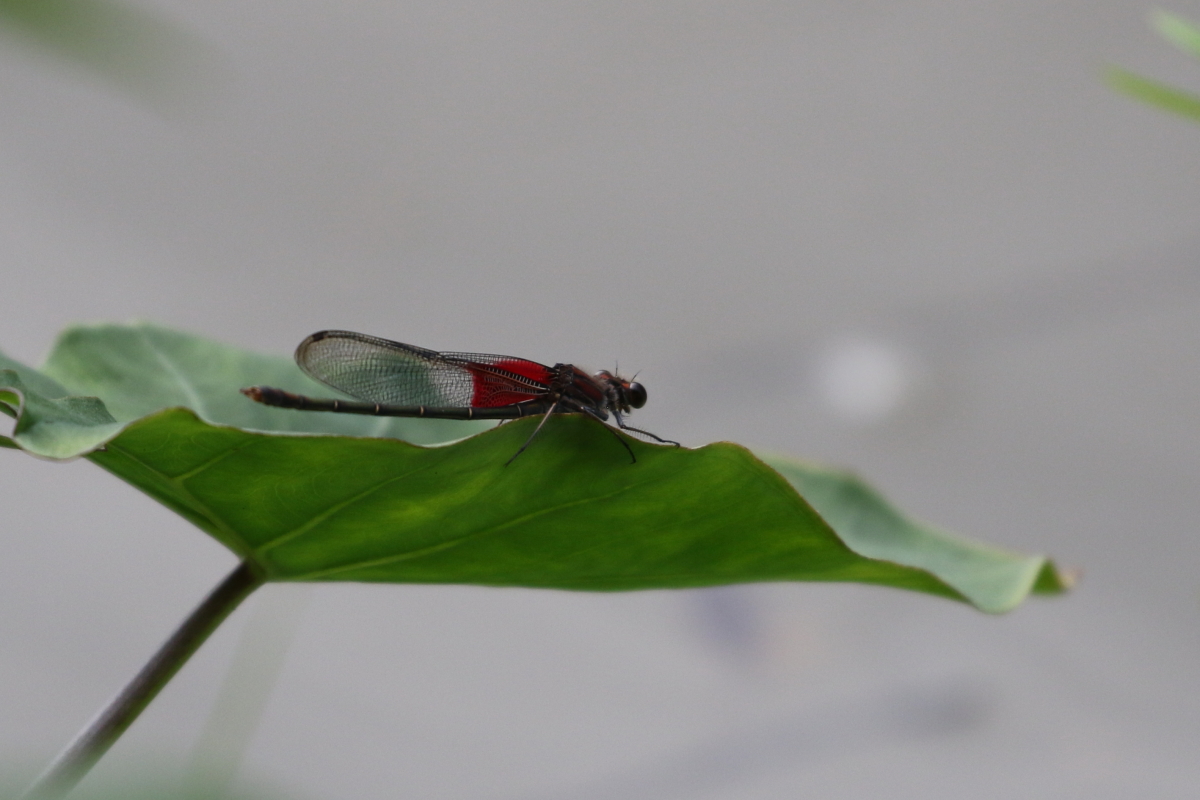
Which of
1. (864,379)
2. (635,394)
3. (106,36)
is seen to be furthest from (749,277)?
(106,36)

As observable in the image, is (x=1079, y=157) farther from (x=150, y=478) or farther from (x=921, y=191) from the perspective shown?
(x=150, y=478)

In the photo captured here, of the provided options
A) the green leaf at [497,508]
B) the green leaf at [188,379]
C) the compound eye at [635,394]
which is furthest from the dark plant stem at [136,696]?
the compound eye at [635,394]

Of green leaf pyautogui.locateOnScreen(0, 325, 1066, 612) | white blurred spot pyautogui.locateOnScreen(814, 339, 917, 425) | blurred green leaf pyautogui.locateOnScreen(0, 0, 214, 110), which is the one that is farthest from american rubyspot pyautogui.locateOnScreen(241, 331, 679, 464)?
white blurred spot pyautogui.locateOnScreen(814, 339, 917, 425)

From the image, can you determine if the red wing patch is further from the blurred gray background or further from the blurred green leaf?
the blurred gray background

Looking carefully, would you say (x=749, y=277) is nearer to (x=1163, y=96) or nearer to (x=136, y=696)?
(x=1163, y=96)

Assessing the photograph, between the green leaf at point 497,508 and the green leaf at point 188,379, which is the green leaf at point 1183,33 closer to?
the green leaf at point 497,508
